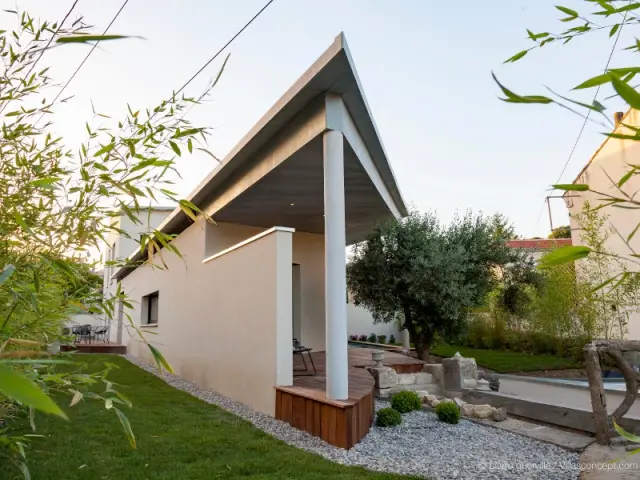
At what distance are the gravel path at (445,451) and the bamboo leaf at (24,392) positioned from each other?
343 centimetres

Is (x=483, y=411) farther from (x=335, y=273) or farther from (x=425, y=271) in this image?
(x=425, y=271)

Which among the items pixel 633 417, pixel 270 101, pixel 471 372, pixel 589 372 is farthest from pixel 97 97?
pixel 471 372

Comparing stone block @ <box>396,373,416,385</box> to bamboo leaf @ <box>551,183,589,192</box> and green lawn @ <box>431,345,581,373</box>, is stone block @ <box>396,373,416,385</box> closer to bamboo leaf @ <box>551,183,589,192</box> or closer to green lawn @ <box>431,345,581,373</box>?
green lawn @ <box>431,345,581,373</box>

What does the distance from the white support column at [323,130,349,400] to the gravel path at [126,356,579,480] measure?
59 centimetres

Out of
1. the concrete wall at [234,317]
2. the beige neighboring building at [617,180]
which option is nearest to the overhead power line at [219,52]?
the concrete wall at [234,317]

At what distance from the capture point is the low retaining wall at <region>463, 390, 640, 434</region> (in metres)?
4.52

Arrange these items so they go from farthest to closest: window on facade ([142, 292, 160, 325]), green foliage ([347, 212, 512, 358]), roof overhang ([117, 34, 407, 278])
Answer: window on facade ([142, 292, 160, 325])
green foliage ([347, 212, 512, 358])
roof overhang ([117, 34, 407, 278])

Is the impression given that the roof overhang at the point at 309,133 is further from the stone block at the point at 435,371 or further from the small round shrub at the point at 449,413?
the small round shrub at the point at 449,413

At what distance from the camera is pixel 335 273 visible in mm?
4727

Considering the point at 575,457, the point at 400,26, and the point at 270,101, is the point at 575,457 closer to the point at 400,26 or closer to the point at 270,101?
the point at 400,26

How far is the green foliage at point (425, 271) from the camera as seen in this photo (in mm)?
7691

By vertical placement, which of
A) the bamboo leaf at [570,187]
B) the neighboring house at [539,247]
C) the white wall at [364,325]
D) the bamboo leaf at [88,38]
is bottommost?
the white wall at [364,325]

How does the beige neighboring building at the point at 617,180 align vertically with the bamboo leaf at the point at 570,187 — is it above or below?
above

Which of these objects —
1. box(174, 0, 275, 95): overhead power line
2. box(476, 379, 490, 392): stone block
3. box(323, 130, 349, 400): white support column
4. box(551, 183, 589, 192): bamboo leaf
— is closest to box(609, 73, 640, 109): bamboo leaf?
box(551, 183, 589, 192): bamboo leaf
